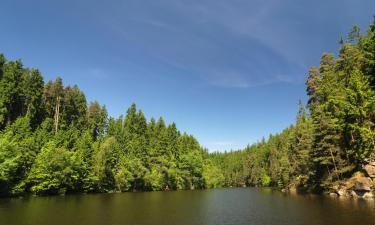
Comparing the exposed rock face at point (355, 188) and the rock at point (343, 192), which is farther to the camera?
the rock at point (343, 192)

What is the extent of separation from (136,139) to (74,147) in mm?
32617

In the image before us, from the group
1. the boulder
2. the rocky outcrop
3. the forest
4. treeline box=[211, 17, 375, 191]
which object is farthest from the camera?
the forest

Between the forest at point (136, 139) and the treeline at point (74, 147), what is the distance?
297 mm

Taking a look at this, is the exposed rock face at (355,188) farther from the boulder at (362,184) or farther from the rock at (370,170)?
the rock at (370,170)

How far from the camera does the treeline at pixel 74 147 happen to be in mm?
71125

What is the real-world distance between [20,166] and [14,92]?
30701 millimetres

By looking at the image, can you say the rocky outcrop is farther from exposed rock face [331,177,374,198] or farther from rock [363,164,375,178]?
rock [363,164,375,178]

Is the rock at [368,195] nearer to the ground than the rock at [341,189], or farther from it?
nearer to the ground

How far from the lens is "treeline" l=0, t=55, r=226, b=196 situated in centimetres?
7112

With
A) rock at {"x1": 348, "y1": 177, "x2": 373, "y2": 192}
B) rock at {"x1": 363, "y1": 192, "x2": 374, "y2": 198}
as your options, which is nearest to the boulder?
rock at {"x1": 348, "y1": 177, "x2": 373, "y2": 192}

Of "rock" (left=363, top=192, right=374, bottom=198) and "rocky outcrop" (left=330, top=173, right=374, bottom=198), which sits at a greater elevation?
"rocky outcrop" (left=330, top=173, right=374, bottom=198)

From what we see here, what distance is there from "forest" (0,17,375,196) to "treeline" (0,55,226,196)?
0.97ft

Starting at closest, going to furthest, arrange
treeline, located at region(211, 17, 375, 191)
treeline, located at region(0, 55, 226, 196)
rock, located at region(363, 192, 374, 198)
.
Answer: rock, located at region(363, 192, 374, 198) < treeline, located at region(211, 17, 375, 191) < treeline, located at region(0, 55, 226, 196)

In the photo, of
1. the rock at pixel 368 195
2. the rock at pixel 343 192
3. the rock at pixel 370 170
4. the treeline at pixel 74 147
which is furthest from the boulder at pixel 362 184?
the treeline at pixel 74 147
